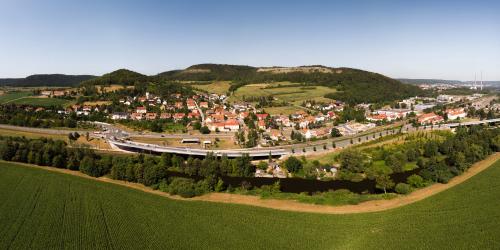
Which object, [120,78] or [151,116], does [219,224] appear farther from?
[120,78]

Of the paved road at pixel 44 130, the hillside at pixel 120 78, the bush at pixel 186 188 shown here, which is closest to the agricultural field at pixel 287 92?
the hillside at pixel 120 78

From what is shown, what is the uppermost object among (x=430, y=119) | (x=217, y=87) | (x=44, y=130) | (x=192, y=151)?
(x=217, y=87)

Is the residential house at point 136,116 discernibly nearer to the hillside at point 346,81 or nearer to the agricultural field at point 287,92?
the agricultural field at point 287,92

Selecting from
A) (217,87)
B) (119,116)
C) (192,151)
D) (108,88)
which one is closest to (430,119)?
(192,151)

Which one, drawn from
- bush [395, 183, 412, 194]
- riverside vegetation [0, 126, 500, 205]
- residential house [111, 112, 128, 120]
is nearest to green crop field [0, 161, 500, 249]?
bush [395, 183, 412, 194]

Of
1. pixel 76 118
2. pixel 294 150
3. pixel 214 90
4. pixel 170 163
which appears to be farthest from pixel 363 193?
pixel 214 90

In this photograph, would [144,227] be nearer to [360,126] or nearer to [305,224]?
[305,224]
